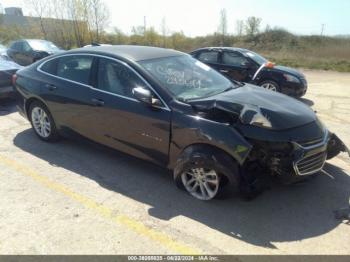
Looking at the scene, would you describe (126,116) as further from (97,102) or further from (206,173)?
(206,173)

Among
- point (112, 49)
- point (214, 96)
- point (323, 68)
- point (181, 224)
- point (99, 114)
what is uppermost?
point (112, 49)

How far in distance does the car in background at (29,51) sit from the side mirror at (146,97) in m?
10.9

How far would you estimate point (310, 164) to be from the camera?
3.66 metres

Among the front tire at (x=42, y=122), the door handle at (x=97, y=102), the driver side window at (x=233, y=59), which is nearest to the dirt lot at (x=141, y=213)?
the front tire at (x=42, y=122)

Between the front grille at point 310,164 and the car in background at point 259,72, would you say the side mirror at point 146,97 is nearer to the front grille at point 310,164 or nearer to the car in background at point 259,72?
the front grille at point 310,164

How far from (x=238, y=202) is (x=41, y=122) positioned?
11.7 ft

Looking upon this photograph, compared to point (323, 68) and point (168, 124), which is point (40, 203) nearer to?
point (168, 124)

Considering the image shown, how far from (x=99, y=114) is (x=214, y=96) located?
159cm

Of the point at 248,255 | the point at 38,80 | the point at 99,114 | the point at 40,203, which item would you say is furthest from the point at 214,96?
the point at 38,80

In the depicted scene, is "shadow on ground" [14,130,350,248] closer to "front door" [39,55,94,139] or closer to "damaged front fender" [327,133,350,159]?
"damaged front fender" [327,133,350,159]

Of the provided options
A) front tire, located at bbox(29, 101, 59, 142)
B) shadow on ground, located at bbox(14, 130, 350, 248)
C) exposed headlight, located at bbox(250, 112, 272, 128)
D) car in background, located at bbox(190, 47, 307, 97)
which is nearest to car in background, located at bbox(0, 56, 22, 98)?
front tire, located at bbox(29, 101, 59, 142)

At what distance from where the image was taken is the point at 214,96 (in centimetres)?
416

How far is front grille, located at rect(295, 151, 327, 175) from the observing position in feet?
11.6

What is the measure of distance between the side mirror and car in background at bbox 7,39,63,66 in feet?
35.9
